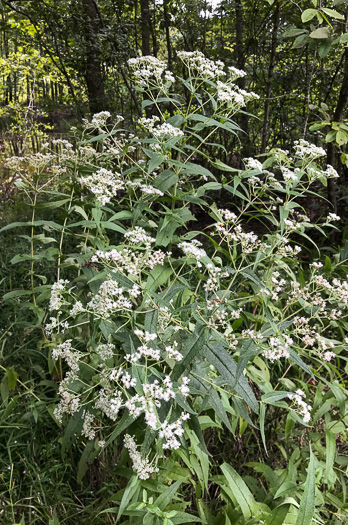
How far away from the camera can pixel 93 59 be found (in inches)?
204

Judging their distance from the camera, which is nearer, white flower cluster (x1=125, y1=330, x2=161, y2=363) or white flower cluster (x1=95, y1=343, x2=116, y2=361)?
white flower cluster (x1=125, y1=330, x2=161, y2=363)

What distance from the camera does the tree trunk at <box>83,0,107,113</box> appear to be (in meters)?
5.01

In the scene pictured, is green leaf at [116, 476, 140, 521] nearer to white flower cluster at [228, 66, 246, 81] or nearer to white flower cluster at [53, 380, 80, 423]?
white flower cluster at [53, 380, 80, 423]

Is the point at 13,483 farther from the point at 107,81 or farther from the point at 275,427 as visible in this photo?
the point at 107,81

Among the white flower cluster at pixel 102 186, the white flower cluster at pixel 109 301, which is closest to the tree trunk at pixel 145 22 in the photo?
the white flower cluster at pixel 102 186

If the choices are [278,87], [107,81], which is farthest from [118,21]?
[278,87]

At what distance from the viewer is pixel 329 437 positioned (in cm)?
190

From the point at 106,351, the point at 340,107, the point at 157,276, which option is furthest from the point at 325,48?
the point at 106,351

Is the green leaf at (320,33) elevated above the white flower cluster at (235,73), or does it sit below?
above

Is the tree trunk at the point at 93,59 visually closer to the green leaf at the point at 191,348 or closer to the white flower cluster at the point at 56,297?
the white flower cluster at the point at 56,297

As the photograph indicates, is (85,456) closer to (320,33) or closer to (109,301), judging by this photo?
(109,301)

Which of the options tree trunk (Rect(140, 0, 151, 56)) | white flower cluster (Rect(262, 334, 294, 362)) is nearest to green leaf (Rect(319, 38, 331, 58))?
white flower cluster (Rect(262, 334, 294, 362))

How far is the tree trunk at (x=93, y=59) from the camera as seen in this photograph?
501 cm

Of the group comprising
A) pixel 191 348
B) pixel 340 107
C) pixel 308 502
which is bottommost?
pixel 308 502
